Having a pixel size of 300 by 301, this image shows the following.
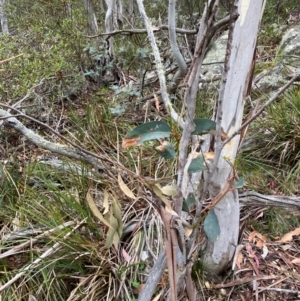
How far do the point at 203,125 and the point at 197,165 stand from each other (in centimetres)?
14

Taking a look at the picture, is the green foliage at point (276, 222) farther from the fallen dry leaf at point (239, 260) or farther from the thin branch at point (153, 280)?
the thin branch at point (153, 280)

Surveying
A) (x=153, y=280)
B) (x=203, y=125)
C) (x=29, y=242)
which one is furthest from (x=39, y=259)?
(x=203, y=125)

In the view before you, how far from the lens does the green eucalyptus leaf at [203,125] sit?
1.09 m

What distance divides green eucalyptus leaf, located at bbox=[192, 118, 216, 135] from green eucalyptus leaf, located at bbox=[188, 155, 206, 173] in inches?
4.0

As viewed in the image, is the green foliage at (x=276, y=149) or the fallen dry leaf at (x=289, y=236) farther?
the green foliage at (x=276, y=149)

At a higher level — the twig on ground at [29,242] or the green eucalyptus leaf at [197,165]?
the green eucalyptus leaf at [197,165]

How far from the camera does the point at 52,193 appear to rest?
202 centimetres

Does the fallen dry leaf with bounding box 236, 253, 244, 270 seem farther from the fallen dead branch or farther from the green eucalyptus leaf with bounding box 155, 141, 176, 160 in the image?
the green eucalyptus leaf with bounding box 155, 141, 176, 160

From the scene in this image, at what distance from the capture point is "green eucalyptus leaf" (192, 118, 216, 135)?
1094 millimetres

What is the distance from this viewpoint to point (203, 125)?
110 centimetres

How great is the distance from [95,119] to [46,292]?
1.67m

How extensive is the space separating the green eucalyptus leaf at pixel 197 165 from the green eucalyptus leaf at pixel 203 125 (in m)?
0.10

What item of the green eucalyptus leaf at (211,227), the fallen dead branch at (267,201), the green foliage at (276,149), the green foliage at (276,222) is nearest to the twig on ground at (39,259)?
the green eucalyptus leaf at (211,227)

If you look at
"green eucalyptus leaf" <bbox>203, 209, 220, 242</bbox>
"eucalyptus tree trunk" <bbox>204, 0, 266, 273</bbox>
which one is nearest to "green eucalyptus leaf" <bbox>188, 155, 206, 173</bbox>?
"eucalyptus tree trunk" <bbox>204, 0, 266, 273</bbox>
